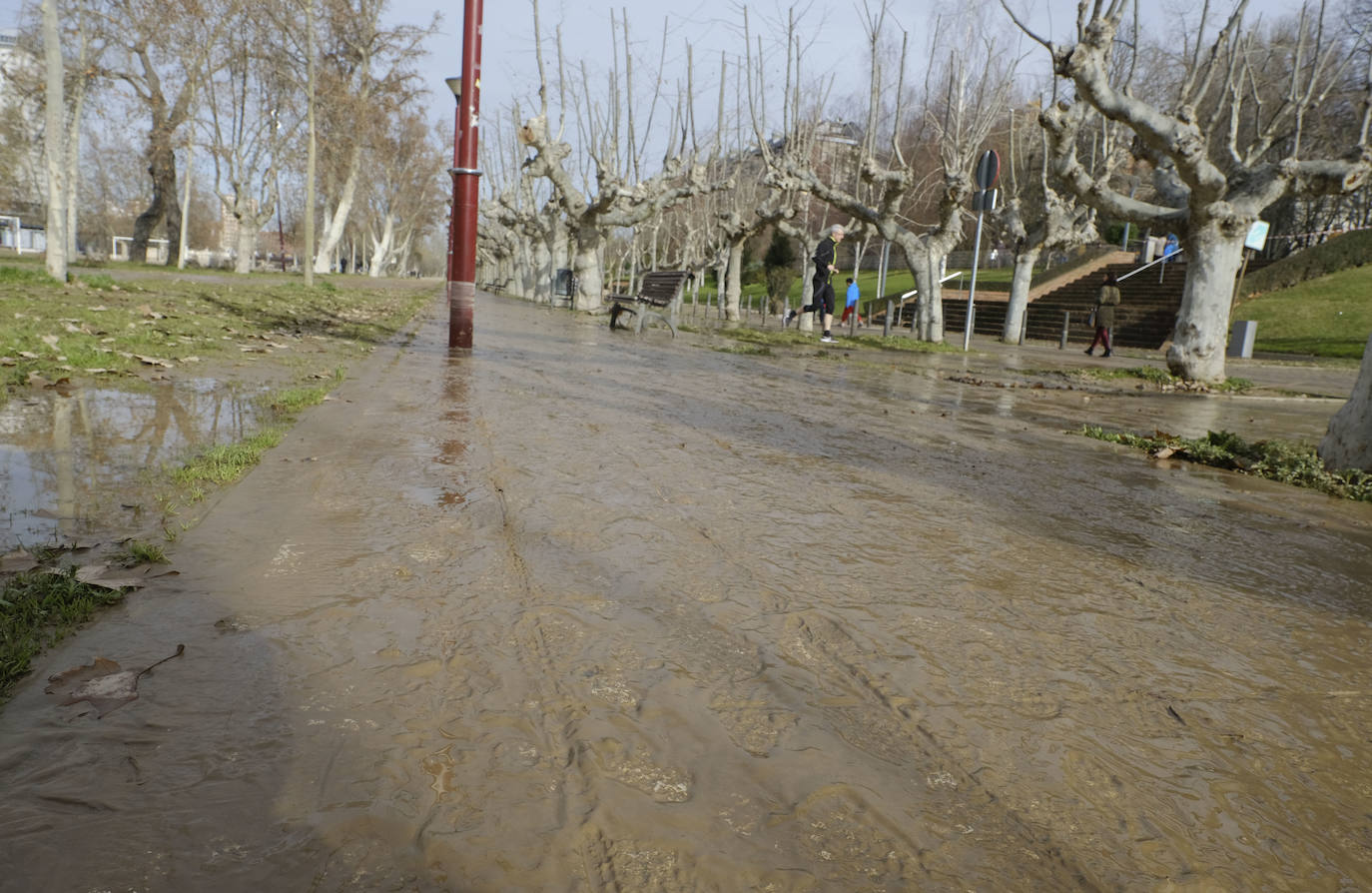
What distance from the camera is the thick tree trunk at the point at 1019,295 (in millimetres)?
22391

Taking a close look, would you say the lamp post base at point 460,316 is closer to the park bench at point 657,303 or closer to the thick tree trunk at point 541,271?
the park bench at point 657,303

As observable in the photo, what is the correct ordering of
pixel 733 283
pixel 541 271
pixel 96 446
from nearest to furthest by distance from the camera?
pixel 96 446 → pixel 733 283 → pixel 541 271

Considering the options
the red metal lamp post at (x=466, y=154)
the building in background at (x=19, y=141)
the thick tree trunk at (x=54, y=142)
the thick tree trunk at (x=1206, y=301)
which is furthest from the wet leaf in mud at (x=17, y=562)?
the building in background at (x=19, y=141)

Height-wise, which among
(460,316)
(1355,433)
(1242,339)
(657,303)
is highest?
(1242,339)

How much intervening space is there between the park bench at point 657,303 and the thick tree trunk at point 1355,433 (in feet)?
37.8

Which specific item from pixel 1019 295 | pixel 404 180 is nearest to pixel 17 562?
pixel 1019 295

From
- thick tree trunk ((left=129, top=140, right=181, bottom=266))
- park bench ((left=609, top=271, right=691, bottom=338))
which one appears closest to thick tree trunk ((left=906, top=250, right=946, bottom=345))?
park bench ((left=609, top=271, right=691, bottom=338))

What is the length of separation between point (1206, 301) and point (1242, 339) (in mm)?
11283

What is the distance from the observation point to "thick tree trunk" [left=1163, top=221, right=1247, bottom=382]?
36.3ft

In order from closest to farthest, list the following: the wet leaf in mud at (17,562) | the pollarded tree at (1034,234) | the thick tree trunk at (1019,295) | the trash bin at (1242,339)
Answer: the wet leaf in mud at (17,562) → the trash bin at (1242,339) → the pollarded tree at (1034,234) → the thick tree trunk at (1019,295)

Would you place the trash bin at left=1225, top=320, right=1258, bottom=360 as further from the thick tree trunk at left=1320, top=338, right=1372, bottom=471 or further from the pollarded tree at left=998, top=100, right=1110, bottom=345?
the thick tree trunk at left=1320, top=338, right=1372, bottom=471

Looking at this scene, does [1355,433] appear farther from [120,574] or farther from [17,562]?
[17,562]

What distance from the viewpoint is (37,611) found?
2.14m

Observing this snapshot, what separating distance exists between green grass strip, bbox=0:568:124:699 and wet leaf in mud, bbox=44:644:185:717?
3.9 inches
